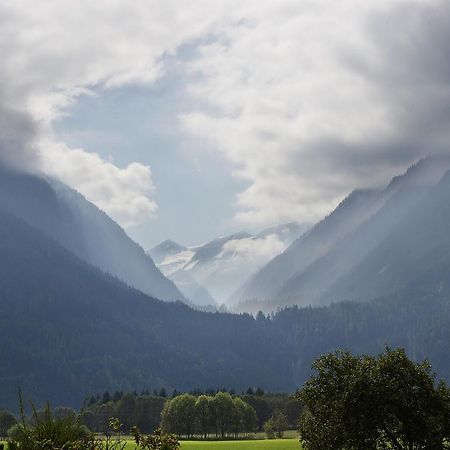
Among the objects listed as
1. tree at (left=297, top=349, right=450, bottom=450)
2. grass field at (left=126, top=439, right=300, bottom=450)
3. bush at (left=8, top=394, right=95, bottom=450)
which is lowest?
grass field at (left=126, top=439, right=300, bottom=450)

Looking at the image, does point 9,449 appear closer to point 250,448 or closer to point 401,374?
point 401,374

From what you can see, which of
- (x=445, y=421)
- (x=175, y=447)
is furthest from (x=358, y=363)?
(x=175, y=447)

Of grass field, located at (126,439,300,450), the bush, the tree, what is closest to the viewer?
the bush

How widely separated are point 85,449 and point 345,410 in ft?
118

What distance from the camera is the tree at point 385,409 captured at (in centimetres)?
6356

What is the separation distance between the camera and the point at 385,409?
63.5 m

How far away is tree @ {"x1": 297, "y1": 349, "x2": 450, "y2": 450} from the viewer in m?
63.6

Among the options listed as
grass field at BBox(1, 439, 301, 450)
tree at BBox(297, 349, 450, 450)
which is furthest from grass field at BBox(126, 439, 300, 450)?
tree at BBox(297, 349, 450, 450)

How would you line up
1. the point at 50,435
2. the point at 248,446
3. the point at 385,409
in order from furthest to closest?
the point at 248,446, the point at 385,409, the point at 50,435

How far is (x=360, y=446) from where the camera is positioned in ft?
208

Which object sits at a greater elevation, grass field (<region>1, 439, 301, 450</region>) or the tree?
the tree

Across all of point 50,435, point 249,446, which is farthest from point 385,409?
point 249,446

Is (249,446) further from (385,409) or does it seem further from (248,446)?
(385,409)

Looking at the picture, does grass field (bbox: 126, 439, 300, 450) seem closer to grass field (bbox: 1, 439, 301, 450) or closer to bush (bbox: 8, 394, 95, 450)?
grass field (bbox: 1, 439, 301, 450)
